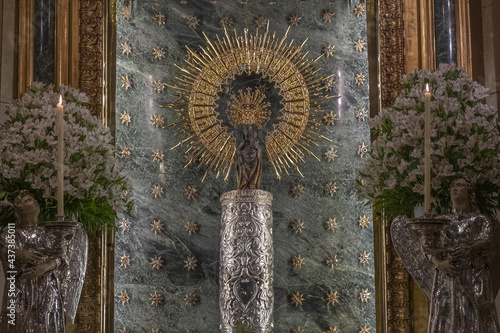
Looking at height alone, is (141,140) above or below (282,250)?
above

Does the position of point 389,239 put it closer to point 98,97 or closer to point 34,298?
point 98,97

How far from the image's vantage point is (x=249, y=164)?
20.7ft

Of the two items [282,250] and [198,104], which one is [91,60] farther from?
[282,250]

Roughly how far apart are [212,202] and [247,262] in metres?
0.89

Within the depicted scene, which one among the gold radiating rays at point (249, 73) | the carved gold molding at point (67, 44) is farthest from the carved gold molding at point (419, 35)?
the carved gold molding at point (67, 44)

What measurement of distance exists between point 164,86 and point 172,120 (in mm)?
336

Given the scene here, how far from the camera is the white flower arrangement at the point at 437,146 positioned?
4.32 metres

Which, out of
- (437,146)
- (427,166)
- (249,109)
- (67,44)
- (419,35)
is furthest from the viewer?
(249,109)

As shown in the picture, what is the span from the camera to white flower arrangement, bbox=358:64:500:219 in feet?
14.2

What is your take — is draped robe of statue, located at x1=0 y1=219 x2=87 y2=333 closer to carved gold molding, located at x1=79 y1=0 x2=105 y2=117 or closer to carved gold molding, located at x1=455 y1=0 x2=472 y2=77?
carved gold molding, located at x1=79 y1=0 x2=105 y2=117

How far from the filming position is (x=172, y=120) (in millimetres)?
6840

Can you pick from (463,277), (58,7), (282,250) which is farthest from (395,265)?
(58,7)

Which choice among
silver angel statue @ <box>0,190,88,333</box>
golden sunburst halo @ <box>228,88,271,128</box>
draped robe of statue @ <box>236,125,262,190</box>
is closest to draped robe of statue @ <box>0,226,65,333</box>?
silver angel statue @ <box>0,190,88,333</box>

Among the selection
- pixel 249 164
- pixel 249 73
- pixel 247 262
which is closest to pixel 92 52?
pixel 249 73
